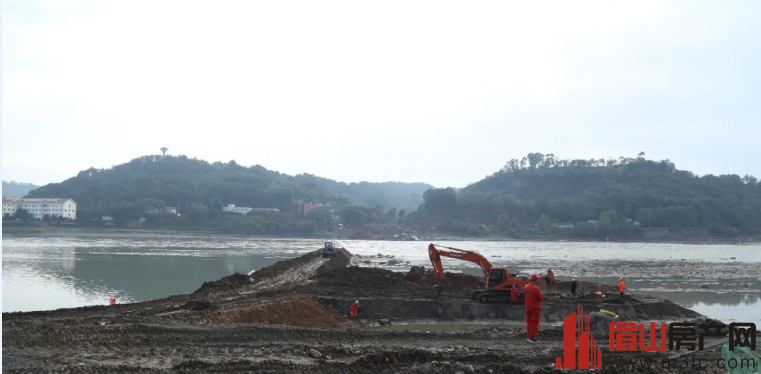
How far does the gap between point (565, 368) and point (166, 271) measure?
34432 mm

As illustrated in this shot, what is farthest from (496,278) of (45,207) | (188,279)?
(45,207)

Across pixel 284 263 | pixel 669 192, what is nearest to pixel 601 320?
pixel 284 263

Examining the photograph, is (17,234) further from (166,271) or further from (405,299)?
(405,299)

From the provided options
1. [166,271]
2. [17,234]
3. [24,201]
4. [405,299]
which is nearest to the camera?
[405,299]

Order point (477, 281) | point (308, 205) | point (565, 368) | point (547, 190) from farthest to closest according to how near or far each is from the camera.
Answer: point (547, 190) < point (308, 205) < point (477, 281) < point (565, 368)

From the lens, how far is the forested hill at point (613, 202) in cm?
13162

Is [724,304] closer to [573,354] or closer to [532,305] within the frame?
[532,305]

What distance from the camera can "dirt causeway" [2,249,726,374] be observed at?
9.32 metres

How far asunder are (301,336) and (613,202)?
477 ft

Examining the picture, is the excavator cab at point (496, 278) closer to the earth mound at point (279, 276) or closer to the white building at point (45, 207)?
the earth mound at point (279, 276)

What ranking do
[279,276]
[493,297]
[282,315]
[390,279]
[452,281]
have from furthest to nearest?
[279,276] < [390,279] < [452,281] < [493,297] < [282,315]

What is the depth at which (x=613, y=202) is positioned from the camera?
145875 mm

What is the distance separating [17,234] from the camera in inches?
3831

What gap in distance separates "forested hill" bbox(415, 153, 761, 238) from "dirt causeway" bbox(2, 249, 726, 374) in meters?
106
